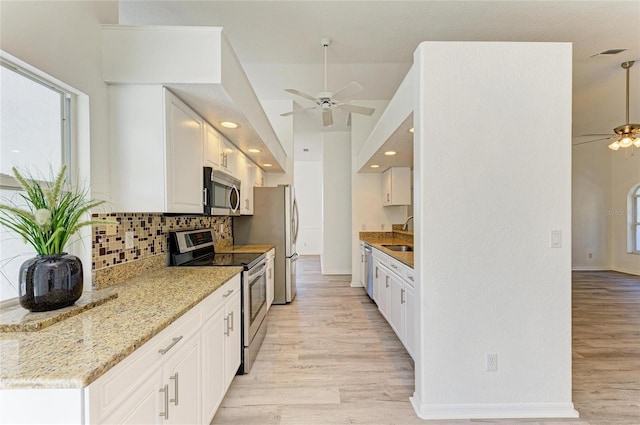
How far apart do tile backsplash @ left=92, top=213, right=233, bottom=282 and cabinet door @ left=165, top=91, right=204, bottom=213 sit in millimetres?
360

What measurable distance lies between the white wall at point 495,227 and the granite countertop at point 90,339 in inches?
57.6

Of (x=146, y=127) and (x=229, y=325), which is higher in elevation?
(x=146, y=127)

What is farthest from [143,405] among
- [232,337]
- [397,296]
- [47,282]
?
[397,296]

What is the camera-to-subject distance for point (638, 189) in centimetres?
629

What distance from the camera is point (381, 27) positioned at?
2957mm

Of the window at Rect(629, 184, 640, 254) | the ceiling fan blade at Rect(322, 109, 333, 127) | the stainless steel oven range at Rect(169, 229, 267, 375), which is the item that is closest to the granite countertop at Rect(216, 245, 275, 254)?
the stainless steel oven range at Rect(169, 229, 267, 375)

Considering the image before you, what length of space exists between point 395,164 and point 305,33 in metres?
2.37

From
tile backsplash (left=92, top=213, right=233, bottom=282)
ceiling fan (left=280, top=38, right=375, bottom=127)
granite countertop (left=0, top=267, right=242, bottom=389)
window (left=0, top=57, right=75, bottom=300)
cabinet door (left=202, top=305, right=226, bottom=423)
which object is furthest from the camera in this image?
ceiling fan (left=280, top=38, right=375, bottom=127)

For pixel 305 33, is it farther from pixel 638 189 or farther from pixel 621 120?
pixel 638 189

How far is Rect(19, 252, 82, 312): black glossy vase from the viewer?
3.86ft

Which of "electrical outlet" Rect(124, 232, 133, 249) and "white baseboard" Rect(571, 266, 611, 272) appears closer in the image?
"electrical outlet" Rect(124, 232, 133, 249)

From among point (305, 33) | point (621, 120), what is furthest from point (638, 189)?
point (305, 33)

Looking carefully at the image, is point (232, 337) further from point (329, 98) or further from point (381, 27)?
point (381, 27)

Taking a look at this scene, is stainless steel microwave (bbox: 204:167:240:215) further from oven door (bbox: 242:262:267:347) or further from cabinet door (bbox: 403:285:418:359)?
cabinet door (bbox: 403:285:418:359)
